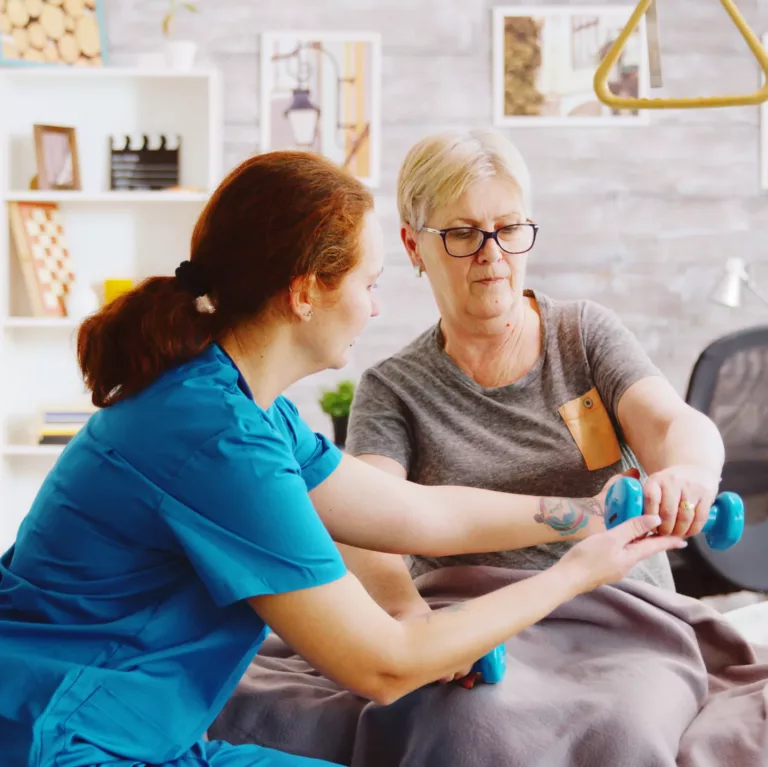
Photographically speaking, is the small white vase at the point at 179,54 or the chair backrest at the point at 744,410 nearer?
the chair backrest at the point at 744,410

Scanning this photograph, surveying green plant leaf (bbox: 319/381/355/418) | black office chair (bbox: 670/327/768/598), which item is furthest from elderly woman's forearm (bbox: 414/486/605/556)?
green plant leaf (bbox: 319/381/355/418)

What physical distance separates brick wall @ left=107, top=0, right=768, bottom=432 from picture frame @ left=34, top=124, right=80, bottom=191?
494mm

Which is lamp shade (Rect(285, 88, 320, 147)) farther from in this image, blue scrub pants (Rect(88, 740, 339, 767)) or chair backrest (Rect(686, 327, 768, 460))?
blue scrub pants (Rect(88, 740, 339, 767))

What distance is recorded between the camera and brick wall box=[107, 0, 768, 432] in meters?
3.46

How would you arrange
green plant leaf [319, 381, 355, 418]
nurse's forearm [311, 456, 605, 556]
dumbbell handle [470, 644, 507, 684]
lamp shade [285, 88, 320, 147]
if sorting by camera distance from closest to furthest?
1. dumbbell handle [470, 644, 507, 684]
2. nurse's forearm [311, 456, 605, 556]
3. green plant leaf [319, 381, 355, 418]
4. lamp shade [285, 88, 320, 147]

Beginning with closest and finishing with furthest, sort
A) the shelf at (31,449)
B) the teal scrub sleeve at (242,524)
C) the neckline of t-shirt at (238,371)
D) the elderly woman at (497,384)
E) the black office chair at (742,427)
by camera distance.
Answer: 1. the teal scrub sleeve at (242,524)
2. the neckline of t-shirt at (238,371)
3. the elderly woman at (497,384)
4. the black office chair at (742,427)
5. the shelf at (31,449)

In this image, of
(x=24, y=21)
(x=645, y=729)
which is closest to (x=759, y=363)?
(x=645, y=729)

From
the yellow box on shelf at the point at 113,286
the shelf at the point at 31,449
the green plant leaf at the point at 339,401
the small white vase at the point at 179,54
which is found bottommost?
the shelf at the point at 31,449

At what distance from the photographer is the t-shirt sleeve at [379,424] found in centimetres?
154

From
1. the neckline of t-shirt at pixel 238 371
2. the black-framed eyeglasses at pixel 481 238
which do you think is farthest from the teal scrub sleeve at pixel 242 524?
the black-framed eyeglasses at pixel 481 238

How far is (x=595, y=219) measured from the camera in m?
3.48

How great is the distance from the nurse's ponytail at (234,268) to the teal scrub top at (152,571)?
0.04 meters

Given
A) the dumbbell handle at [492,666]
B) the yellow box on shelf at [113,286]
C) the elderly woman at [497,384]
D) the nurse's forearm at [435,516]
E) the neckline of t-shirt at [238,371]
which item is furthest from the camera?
the yellow box on shelf at [113,286]

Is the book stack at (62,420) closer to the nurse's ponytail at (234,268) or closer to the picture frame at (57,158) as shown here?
the picture frame at (57,158)
